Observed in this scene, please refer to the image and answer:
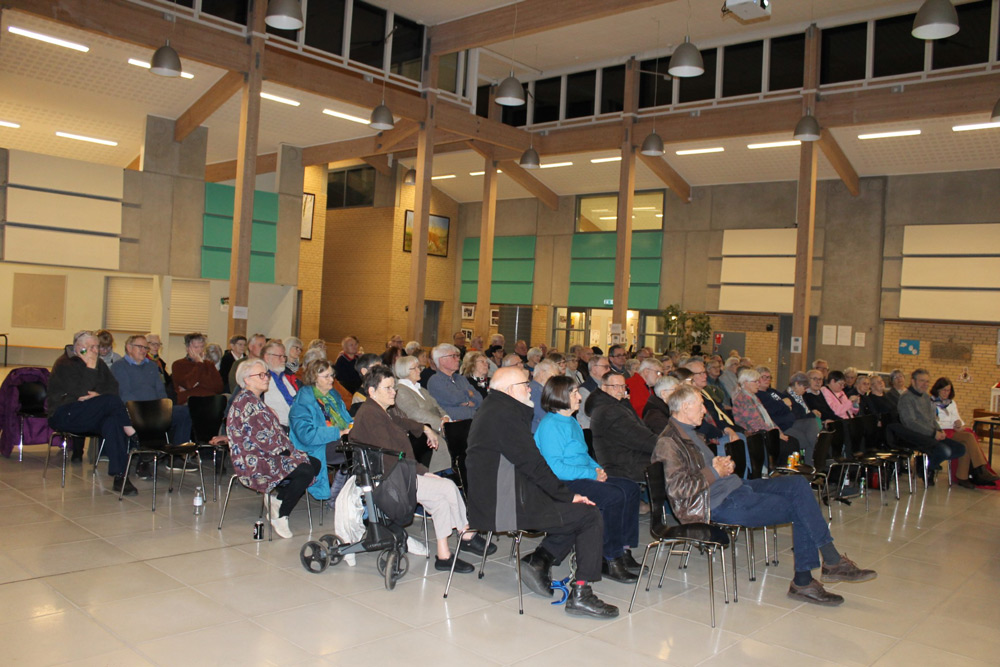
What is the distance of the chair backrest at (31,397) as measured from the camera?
6.82 m

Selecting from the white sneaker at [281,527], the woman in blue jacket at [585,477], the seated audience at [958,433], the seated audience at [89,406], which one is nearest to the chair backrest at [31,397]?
the seated audience at [89,406]

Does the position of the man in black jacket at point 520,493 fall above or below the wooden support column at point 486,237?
below

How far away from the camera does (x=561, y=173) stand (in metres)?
17.1

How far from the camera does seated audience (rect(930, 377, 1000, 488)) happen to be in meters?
8.51

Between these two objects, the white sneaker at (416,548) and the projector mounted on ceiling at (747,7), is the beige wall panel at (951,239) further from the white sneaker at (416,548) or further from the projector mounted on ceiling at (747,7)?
the white sneaker at (416,548)

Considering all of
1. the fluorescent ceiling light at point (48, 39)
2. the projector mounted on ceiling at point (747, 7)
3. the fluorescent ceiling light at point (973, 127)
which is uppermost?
the fluorescent ceiling light at point (973, 127)

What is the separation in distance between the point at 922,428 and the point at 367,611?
23.3ft

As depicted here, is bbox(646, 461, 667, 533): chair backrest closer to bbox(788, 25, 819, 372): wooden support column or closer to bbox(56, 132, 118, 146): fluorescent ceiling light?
bbox(788, 25, 819, 372): wooden support column

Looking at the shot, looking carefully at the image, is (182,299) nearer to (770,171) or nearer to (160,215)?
(160,215)

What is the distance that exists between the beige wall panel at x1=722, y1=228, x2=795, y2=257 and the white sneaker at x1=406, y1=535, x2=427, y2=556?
12.5 m

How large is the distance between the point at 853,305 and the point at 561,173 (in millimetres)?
6708

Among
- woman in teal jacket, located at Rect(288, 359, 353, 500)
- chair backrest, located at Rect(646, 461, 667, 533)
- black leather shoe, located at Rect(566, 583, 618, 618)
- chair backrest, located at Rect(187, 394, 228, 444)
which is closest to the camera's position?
black leather shoe, located at Rect(566, 583, 618, 618)

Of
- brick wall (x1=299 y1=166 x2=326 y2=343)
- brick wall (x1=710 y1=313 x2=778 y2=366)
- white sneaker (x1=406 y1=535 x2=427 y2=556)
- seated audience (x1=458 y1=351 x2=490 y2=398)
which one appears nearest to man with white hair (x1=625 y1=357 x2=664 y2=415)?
seated audience (x1=458 y1=351 x2=490 y2=398)

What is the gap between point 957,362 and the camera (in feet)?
44.8
